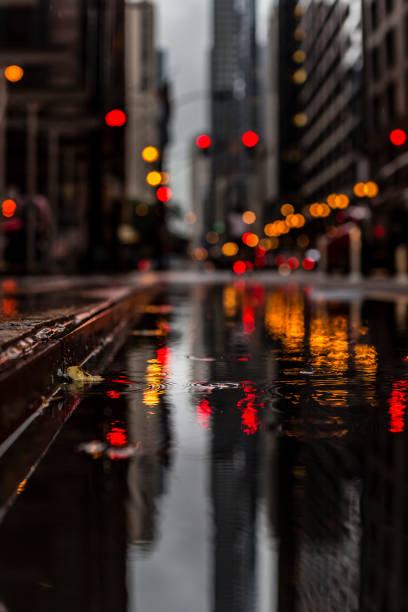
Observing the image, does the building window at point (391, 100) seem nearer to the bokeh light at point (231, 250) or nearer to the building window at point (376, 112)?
the building window at point (376, 112)

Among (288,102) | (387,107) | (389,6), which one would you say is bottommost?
(387,107)

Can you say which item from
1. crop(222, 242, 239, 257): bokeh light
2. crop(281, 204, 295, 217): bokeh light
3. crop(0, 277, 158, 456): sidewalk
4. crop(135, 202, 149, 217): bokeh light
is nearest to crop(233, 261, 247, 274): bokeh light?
crop(222, 242, 239, 257): bokeh light

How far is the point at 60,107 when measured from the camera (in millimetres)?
62781

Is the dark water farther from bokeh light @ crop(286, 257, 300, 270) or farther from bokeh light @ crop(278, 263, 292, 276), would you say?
bokeh light @ crop(278, 263, 292, 276)

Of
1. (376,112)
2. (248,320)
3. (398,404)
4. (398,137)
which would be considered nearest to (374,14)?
(376,112)

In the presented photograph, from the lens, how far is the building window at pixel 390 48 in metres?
75.2

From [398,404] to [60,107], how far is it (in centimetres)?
5681

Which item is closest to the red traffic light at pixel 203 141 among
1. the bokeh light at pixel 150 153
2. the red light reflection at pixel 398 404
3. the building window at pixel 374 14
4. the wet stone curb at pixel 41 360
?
the bokeh light at pixel 150 153

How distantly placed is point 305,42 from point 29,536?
486 ft

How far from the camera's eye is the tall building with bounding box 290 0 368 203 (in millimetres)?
96875

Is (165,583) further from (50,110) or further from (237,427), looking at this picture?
Answer: (50,110)

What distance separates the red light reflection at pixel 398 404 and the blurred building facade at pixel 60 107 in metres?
41.9

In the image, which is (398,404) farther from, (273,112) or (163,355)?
(273,112)

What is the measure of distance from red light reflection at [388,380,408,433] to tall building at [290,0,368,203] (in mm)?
75683
